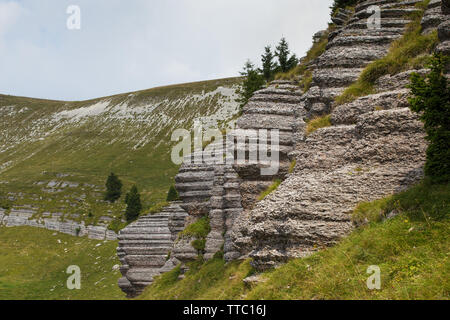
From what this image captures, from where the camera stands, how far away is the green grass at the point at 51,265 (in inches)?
2080

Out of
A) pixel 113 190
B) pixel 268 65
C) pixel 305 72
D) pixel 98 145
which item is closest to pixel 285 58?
pixel 268 65

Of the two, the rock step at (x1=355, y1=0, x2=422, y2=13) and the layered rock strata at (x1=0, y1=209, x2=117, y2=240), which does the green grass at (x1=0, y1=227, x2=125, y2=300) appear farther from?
the rock step at (x1=355, y1=0, x2=422, y2=13)

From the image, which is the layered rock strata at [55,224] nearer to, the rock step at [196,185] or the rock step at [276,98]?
the rock step at [196,185]

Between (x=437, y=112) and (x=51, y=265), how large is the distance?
237 ft

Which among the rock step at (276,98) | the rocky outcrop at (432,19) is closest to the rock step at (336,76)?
the rocky outcrop at (432,19)

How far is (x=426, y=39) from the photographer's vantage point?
531 inches

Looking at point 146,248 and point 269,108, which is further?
point 146,248

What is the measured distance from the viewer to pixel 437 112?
27.6 ft

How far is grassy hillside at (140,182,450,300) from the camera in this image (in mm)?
6464

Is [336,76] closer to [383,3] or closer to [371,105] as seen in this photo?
[371,105]

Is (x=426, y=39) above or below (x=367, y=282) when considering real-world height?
above

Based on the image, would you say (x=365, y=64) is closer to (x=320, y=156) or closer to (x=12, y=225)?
(x=320, y=156)

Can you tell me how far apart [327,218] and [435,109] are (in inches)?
139
